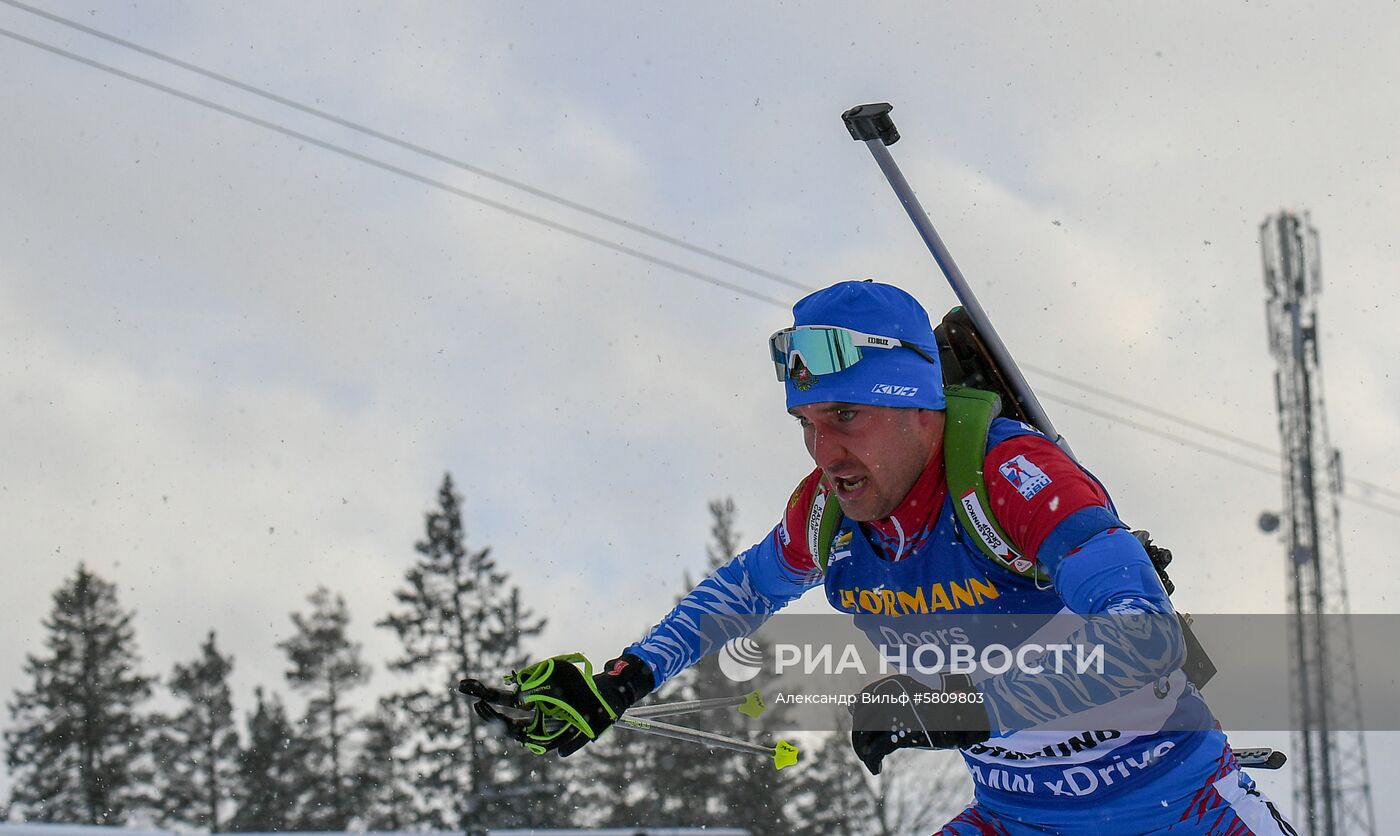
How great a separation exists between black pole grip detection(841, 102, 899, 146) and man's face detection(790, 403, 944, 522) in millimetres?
1360

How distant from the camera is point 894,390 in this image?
10.4 feet

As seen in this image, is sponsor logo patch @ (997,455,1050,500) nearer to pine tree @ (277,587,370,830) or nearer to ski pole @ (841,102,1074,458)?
ski pole @ (841,102,1074,458)

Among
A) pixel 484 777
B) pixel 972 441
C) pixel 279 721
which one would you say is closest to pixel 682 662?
pixel 972 441

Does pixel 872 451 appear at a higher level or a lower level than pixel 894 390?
lower

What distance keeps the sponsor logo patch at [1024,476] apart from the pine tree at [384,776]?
26.6 m

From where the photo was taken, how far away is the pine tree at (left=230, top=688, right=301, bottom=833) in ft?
90.0

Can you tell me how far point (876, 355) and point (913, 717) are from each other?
0.96 metres

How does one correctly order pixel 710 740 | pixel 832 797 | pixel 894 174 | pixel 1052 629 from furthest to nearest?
pixel 832 797, pixel 894 174, pixel 710 740, pixel 1052 629

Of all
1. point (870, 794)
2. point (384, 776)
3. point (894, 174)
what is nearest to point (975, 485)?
point (894, 174)

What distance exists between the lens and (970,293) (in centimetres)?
408

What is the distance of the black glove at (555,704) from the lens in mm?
3256

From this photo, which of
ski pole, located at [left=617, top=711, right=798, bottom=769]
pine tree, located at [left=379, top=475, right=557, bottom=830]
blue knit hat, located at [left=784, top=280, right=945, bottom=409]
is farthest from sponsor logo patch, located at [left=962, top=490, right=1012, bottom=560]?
pine tree, located at [left=379, top=475, right=557, bottom=830]

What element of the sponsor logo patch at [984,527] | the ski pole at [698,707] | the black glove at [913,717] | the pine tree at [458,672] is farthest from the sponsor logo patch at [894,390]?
the pine tree at [458,672]

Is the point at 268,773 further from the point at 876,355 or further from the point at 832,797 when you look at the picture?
the point at 876,355
